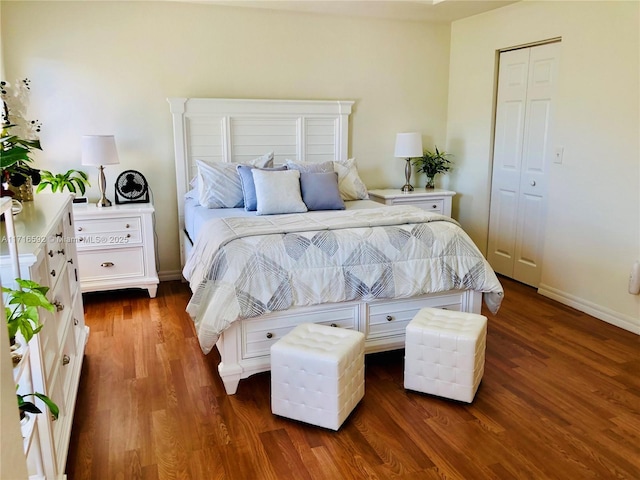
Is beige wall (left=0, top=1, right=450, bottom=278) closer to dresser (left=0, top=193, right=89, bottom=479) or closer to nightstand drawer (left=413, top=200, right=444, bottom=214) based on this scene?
nightstand drawer (left=413, top=200, right=444, bottom=214)

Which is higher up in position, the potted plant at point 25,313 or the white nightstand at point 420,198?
the potted plant at point 25,313

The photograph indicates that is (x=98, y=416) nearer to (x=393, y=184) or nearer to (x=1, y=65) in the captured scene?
(x=1, y=65)

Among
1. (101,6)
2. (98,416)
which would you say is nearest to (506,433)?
(98,416)

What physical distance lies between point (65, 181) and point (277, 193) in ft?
5.09

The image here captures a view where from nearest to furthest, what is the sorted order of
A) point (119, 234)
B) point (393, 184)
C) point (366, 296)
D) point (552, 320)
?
point (366, 296)
point (552, 320)
point (119, 234)
point (393, 184)

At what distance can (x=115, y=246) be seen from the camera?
12.8 ft

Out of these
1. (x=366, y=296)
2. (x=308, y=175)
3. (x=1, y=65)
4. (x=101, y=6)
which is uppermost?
(x=101, y=6)

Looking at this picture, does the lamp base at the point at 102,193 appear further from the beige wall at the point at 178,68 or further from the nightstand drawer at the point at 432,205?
the nightstand drawer at the point at 432,205

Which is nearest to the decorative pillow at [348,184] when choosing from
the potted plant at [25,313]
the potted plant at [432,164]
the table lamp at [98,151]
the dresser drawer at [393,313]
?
the potted plant at [432,164]

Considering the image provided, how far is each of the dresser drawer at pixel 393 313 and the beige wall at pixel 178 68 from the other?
2228mm

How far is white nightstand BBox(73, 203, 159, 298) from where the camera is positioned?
380 centimetres

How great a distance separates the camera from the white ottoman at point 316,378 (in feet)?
7.37

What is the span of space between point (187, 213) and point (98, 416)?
2023mm

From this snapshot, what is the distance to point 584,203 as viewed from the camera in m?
3.72
